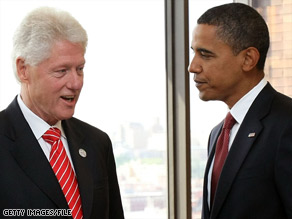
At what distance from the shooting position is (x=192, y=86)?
396 cm

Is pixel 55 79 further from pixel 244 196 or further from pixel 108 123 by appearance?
pixel 108 123

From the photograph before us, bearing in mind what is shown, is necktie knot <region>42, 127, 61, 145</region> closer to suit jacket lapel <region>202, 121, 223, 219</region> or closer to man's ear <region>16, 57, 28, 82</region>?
man's ear <region>16, 57, 28, 82</region>

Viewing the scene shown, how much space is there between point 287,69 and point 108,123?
138 cm

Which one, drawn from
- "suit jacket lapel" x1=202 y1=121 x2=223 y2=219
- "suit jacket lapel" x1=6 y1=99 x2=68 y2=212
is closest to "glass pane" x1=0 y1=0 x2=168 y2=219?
"suit jacket lapel" x1=202 y1=121 x2=223 y2=219

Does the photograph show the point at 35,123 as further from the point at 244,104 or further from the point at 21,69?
the point at 244,104

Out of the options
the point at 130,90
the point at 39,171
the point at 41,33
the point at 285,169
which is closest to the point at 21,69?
the point at 41,33

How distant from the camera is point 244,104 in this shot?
7.99 ft

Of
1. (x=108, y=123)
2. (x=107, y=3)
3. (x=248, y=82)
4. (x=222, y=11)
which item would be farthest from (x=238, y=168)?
(x=107, y=3)

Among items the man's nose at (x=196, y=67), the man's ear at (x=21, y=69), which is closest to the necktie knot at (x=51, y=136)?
the man's ear at (x=21, y=69)

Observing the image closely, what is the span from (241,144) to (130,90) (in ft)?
4.92

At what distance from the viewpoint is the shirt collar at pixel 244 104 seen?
2424 millimetres

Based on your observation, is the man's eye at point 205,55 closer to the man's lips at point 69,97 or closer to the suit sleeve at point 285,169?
the suit sleeve at point 285,169

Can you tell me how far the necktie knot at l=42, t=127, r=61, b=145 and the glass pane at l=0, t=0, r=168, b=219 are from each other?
1.37 metres

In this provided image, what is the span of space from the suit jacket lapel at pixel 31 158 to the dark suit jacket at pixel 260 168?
68 centimetres
